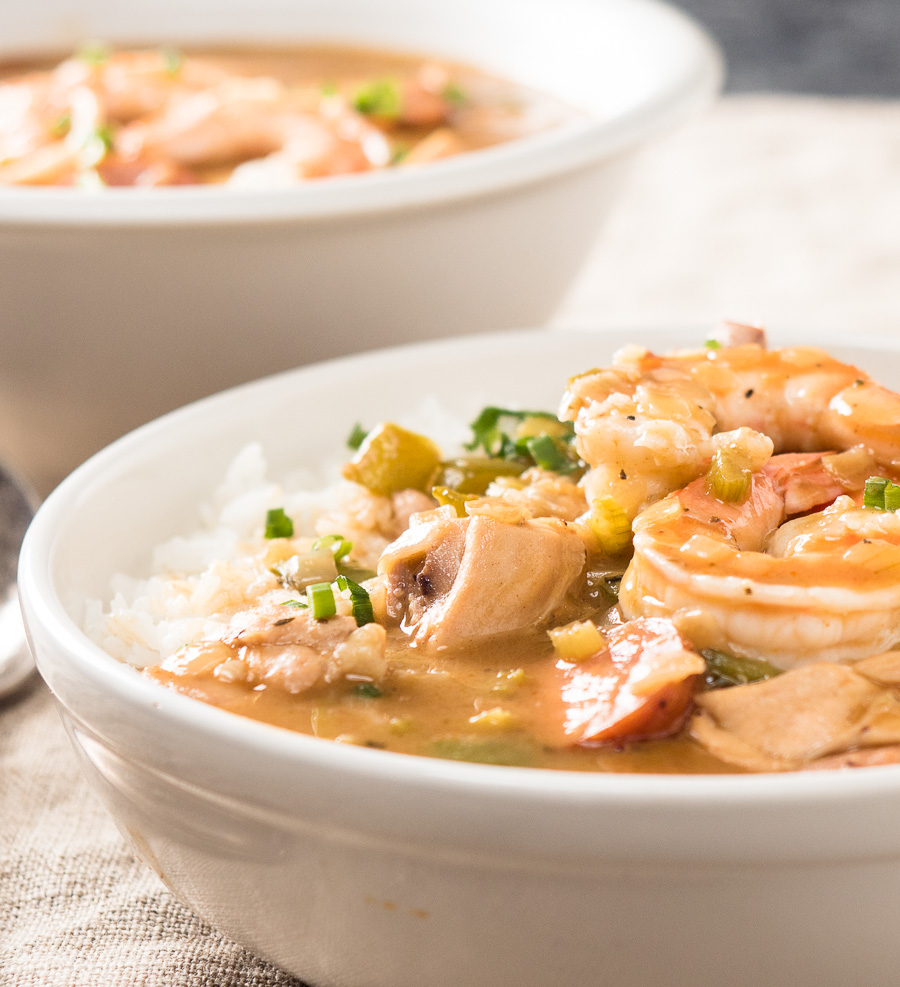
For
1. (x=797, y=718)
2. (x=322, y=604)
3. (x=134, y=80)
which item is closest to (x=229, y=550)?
(x=322, y=604)

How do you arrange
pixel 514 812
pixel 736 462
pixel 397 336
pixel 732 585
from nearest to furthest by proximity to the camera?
1. pixel 514 812
2. pixel 732 585
3. pixel 736 462
4. pixel 397 336

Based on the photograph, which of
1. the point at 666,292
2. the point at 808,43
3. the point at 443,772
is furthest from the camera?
the point at 808,43

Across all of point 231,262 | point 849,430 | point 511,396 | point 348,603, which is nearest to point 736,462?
point 849,430

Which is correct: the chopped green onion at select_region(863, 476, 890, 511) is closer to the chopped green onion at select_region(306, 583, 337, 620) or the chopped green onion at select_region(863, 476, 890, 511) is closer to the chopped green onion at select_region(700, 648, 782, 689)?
the chopped green onion at select_region(700, 648, 782, 689)

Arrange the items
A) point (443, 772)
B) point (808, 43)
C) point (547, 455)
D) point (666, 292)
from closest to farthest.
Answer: point (443, 772) < point (547, 455) < point (666, 292) < point (808, 43)

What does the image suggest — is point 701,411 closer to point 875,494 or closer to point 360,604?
point 875,494

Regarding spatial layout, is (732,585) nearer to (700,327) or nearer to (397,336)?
(700,327)

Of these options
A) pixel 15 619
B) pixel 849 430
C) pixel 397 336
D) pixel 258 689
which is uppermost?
pixel 849 430
